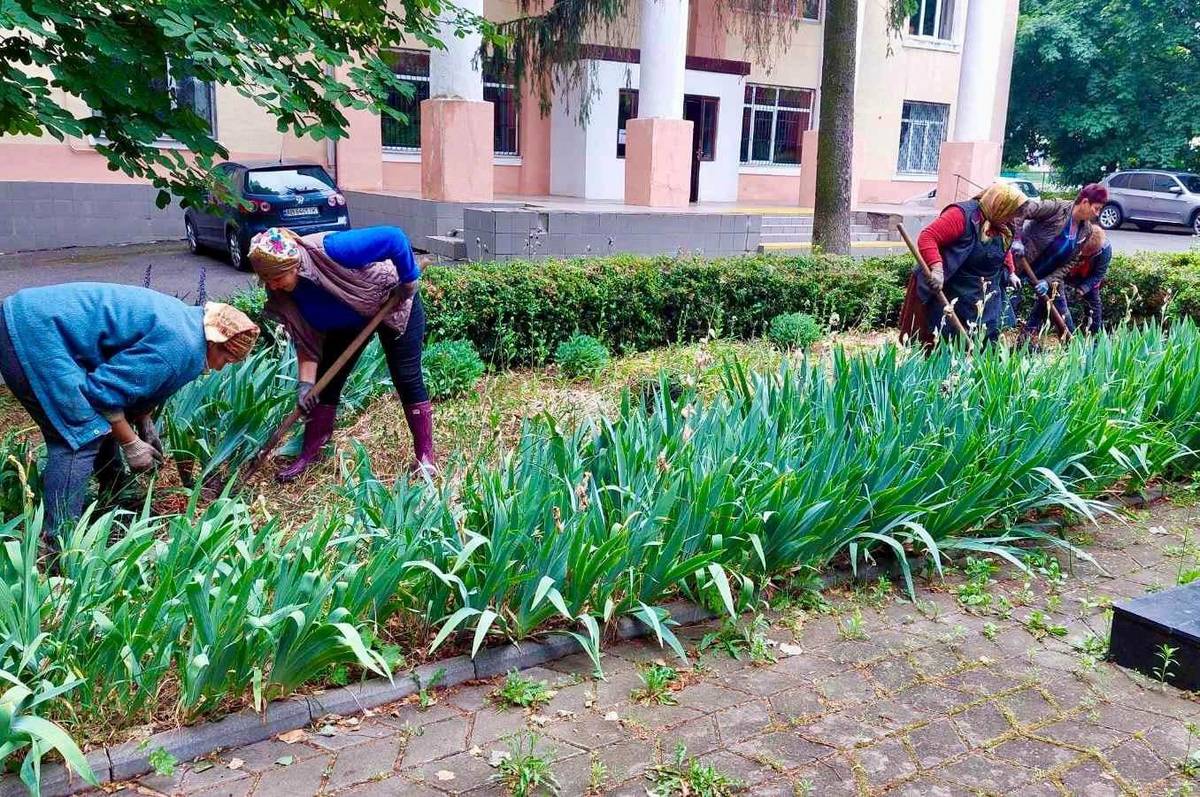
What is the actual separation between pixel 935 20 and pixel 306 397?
22515 millimetres

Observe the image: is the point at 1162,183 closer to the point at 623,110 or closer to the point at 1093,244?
the point at 623,110

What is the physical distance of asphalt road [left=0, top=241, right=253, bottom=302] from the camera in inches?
460

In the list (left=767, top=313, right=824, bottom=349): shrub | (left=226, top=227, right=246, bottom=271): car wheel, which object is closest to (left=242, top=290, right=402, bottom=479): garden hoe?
(left=767, top=313, right=824, bottom=349): shrub

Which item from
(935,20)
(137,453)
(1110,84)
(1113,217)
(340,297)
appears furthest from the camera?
(1110,84)

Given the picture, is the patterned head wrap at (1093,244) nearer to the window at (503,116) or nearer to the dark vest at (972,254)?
the dark vest at (972,254)

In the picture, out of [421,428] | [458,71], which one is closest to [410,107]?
[458,71]

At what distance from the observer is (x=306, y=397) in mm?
4426

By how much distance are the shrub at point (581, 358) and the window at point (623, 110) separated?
1352 cm

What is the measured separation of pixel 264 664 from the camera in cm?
289

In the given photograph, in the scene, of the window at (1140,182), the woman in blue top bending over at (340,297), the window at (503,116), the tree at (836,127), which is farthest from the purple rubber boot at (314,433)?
the window at (1140,182)

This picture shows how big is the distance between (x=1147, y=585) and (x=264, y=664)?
331 cm

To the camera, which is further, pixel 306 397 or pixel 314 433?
pixel 314 433

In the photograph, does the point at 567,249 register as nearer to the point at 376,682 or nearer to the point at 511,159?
the point at 511,159

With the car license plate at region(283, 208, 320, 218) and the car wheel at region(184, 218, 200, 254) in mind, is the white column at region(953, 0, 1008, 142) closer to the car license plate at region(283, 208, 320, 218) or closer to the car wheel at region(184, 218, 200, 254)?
the car license plate at region(283, 208, 320, 218)
